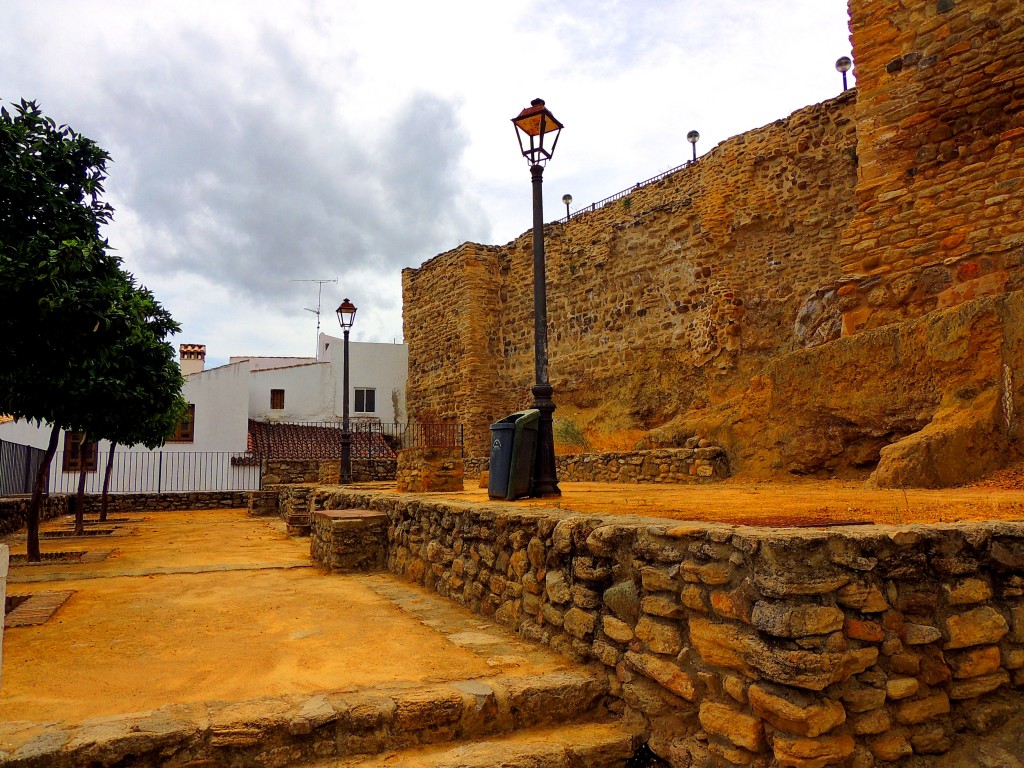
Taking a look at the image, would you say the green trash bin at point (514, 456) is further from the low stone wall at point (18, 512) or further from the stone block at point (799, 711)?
the low stone wall at point (18, 512)

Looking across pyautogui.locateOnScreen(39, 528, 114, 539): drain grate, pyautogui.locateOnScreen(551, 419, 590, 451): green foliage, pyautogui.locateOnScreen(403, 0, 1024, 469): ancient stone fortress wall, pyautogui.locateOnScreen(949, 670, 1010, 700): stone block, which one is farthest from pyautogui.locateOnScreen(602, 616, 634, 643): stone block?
pyautogui.locateOnScreen(551, 419, 590, 451): green foliage

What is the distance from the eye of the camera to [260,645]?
4270mm

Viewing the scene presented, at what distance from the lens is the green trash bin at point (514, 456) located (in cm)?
629

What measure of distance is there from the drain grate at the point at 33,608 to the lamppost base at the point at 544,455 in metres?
3.81

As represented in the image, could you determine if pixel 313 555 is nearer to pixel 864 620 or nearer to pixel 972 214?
pixel 864 620

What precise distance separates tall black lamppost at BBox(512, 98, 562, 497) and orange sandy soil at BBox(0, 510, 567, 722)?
5.00 feet

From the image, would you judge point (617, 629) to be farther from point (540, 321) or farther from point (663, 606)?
point (540, 321)

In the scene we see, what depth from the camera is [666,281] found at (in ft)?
53.5

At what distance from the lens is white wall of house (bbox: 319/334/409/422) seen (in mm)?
26281

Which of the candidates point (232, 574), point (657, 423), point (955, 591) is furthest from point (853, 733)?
point (657, 423)

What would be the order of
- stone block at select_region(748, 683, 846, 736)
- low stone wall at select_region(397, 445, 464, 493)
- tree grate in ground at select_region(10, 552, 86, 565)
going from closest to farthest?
stone block at select_region(748, 683, 846, 736)
tree grate in ground at select_region(10, 552, 86, 565)
low stone wall at select_region(397, 445, 464, 493)

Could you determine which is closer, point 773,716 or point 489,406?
point 773,716

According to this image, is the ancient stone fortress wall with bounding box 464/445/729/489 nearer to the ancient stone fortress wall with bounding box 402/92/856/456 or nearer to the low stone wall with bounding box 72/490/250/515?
the ancient stone fortress wall with bounding box 402/92/856/456

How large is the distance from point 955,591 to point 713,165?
45.8 feet
